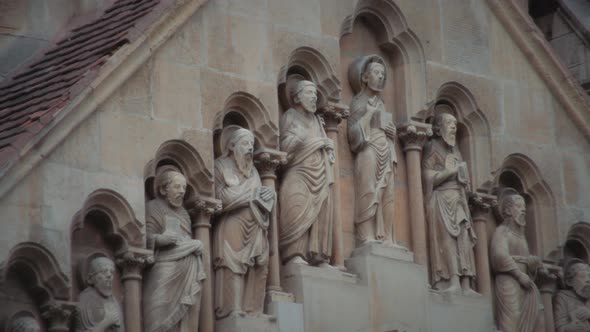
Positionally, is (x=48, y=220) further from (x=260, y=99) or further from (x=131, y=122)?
(x=260, y=99)

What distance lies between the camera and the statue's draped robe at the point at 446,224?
26750mm

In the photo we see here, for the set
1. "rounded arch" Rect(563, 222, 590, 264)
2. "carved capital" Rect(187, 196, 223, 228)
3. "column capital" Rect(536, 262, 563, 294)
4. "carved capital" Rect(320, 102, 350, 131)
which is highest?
"carved capital" Rect(320, 102, 350, 131)

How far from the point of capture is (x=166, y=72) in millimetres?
24703

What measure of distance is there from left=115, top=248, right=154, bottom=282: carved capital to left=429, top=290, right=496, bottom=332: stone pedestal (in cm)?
378

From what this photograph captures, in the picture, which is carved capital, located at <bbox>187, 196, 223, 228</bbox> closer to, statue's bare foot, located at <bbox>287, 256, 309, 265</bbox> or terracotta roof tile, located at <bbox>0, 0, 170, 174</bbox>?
statue's bare foot, located at <bbox>287, 256, 309, 265</bbox>

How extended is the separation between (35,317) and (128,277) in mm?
1192

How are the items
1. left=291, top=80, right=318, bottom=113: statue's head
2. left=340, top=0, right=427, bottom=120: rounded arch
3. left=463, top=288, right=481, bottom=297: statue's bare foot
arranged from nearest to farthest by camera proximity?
left=291, top=80, right=318, bottom=113: statue's head → left=463, top=288, right=481, bottom=297: statue's bare foot → left=340, top=0, right=427, bottom=120: rounded arch

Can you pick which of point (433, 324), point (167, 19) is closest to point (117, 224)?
point (167, 19)

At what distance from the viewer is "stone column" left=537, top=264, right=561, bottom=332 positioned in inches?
1088

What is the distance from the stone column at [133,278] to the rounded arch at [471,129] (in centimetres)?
492

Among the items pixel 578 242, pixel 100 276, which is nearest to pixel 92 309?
pixel 100 276

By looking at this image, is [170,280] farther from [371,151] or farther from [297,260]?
[371,151]

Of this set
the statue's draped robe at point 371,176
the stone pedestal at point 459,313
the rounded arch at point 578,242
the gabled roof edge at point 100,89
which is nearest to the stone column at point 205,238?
the gabled roof edge at point 100,89

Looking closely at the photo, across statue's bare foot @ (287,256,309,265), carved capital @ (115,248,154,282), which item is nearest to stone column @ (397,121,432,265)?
statue's bare foot @ (287,256,309,265)
